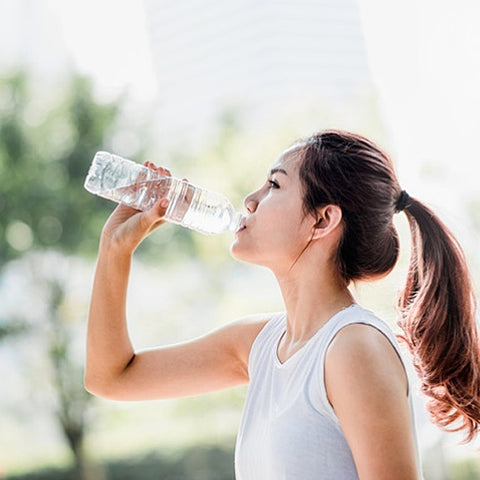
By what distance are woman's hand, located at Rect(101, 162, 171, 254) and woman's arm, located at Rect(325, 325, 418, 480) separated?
43 cm

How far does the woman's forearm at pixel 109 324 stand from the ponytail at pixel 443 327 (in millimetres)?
468

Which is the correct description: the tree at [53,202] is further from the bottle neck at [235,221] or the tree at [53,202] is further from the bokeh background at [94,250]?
the bottle neck at [235,221]

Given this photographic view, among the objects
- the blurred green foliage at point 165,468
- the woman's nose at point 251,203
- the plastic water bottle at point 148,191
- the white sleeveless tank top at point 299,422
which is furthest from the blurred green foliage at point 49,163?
the white sleeveless tank top at point 299,422

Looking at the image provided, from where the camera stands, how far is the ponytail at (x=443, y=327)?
1146 mm

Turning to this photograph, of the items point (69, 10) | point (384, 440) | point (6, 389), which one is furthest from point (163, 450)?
point (384, 440)

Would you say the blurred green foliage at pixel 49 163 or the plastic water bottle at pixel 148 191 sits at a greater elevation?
the plastic water bottle at pixel 148 191

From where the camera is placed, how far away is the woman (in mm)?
983

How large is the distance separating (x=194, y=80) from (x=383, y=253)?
18.4 feet

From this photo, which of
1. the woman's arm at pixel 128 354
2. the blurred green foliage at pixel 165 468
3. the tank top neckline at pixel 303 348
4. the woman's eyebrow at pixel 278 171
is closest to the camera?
the tank top neckline at pixel 303 348

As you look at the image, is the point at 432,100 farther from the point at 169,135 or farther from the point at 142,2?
the point at 142,2

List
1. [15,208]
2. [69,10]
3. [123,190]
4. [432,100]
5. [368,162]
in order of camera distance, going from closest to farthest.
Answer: [368,162] < [123,190] < [432,100] < [15,208] < [69,10]

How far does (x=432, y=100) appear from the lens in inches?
192

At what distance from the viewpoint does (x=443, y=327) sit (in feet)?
3.78

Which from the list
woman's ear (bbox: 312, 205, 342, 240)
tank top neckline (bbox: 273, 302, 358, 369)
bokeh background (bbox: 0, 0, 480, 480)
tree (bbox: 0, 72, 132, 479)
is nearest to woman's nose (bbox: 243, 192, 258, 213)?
woman's ear (bbox: 312, 205, 342, 240)
